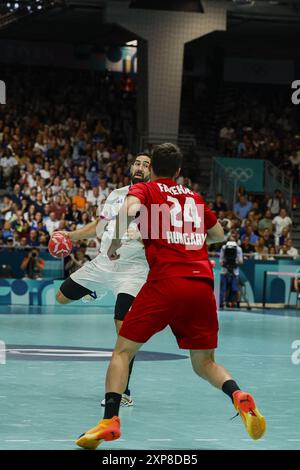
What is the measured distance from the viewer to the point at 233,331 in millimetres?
19953

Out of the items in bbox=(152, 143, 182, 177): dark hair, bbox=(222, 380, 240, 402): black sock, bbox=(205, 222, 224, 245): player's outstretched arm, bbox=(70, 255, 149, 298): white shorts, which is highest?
bbox=(152, 143, 182, 177): dark hair

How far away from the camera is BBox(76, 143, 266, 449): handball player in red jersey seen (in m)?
7.58

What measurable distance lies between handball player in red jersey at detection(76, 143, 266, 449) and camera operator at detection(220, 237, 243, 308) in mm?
19448

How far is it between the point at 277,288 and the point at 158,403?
19175 millimetres

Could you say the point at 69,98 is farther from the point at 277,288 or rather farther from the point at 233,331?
the point at 233,331

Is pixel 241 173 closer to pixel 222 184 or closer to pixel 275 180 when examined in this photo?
pixel 222 184

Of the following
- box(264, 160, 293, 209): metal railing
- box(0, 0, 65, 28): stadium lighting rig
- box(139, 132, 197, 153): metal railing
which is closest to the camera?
box(0, 0, 65, 28): stadium lighting rig

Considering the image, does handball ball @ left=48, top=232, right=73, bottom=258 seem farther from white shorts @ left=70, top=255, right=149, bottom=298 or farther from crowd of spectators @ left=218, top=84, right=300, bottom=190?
crowd of spectators @ left=218, top=84, right=300, bottom=190

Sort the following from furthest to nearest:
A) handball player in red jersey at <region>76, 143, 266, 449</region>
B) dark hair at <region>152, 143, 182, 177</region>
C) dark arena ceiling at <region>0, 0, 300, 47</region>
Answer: dark arena ceiling at <region>0, 0, 300, 47</region>, dark hair at <region>152, 143, 182, 177</region>, handball player in red jersey at <region>76, 143, 266, 449</region>

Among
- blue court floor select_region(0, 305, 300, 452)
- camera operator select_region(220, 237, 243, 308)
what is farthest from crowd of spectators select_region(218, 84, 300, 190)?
blue court floor select_region(0, 305, 300, 452)

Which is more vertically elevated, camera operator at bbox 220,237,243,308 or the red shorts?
the red shorts

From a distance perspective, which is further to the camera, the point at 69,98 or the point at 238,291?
the point at 69,98

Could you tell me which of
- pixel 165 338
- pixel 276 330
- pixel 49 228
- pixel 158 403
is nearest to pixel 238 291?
pixel 49 228

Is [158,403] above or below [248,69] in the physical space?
below
